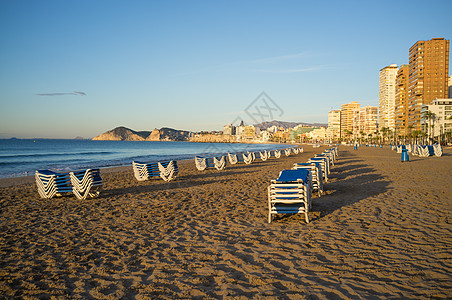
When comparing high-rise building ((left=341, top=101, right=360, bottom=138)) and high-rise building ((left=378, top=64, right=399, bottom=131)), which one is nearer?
high-rise building ((left=378, top=64, right=399, bottom=131))

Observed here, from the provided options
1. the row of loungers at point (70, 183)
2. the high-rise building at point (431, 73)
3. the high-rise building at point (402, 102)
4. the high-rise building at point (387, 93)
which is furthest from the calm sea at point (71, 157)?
the high-rise building at point (387, 93)

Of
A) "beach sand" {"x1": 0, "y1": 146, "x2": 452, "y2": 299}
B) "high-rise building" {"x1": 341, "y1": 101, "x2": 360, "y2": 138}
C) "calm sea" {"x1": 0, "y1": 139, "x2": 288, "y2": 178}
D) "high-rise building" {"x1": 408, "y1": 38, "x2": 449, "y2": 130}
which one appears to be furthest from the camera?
"high-rise building" {"x1": 341, "y1": 101, "x2": 360, "y2": 138}

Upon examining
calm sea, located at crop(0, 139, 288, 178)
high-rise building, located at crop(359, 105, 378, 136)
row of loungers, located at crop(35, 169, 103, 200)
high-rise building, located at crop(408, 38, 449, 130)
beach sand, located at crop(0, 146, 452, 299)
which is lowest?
calm sea, located at crop(0, 139, 288, 178)

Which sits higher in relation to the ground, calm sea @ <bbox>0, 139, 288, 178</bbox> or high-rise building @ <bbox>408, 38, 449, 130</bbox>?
high-rise building @ <bbox>408, 38, 449, 130</bbox>

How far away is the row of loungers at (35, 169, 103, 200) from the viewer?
30.0 ft

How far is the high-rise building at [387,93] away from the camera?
155000mm

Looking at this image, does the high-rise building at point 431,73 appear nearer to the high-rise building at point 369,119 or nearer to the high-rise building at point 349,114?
the high-rise building at point 369,119

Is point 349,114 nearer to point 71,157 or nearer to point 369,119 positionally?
point 369,119

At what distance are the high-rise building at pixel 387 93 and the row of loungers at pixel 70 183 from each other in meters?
168

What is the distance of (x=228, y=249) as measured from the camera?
15.5 ft

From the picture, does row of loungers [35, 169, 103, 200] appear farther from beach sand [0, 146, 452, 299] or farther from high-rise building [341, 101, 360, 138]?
high-rise building [341, 101, 360, 138]

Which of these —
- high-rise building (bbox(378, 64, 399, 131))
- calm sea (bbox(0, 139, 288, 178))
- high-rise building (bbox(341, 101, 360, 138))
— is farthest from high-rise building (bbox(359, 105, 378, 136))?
calm sea (bbox(0, 139, 288, 178))

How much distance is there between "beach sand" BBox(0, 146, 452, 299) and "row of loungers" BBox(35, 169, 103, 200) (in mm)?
663

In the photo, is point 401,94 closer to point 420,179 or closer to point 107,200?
point 420,179
